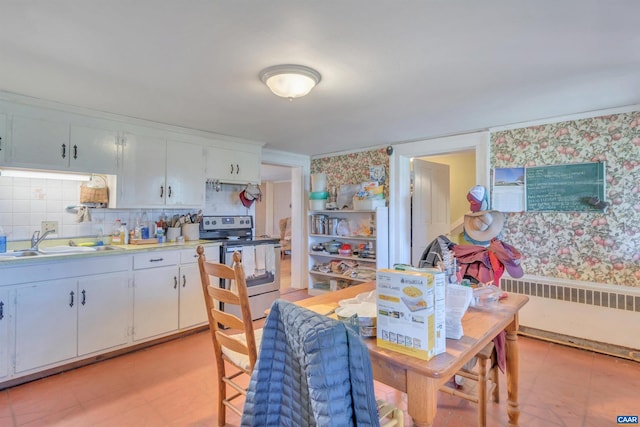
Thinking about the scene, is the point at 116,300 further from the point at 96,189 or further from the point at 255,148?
the point at 255,148

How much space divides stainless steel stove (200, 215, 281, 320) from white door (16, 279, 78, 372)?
129cm

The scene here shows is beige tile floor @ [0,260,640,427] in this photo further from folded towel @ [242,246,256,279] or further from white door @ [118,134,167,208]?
white door @ [118,134,167,208]

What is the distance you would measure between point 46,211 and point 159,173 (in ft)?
3.20

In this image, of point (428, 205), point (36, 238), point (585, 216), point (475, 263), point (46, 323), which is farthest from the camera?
point (428, 205)

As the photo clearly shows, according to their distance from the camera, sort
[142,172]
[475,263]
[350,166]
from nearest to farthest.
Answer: [475,263] → [142,172] → [350,166]

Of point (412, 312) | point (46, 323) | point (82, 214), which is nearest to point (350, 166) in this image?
point (82, 214)

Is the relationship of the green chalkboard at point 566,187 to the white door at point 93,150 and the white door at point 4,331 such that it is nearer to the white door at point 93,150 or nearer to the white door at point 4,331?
the white door at point 93,150

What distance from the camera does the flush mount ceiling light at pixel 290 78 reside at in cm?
203

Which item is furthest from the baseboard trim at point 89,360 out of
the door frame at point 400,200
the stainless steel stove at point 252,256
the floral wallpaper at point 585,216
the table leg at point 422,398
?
the floral wallpaper at point 585,216

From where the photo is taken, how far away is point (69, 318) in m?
2.54

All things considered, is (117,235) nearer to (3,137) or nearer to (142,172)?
(142,172)

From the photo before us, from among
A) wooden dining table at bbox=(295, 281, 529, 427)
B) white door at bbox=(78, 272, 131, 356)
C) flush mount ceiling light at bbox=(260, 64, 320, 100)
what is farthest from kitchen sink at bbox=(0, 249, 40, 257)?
wooden dining table at bbox=(295, 281, 529, 427)

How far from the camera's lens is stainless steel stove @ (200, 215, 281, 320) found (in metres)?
3.53

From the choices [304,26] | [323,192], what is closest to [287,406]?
[304,26]
